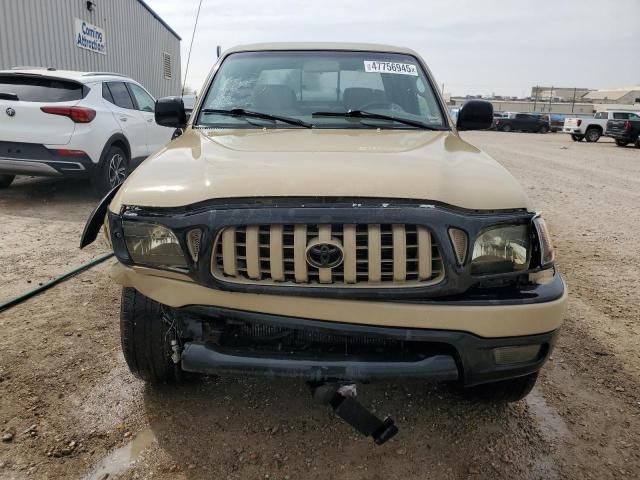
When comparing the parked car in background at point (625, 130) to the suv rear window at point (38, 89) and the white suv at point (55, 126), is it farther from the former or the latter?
the suv rear window at point (38, 89)

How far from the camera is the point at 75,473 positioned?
2150mm

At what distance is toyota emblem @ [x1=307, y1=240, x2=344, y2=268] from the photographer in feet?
6.19

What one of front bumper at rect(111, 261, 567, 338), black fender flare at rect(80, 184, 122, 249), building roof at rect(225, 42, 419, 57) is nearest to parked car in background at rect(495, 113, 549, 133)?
building roof at rect(225, 42, 419, 57)

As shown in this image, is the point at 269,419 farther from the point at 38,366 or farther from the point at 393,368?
the point at 38,366

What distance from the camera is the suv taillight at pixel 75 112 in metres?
6.46

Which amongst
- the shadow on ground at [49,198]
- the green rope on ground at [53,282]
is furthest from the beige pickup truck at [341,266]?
the shadow on ground at [49,198]

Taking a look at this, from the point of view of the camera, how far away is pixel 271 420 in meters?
2.53

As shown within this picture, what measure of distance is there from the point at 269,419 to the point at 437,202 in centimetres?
134

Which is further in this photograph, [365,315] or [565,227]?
[565,227]

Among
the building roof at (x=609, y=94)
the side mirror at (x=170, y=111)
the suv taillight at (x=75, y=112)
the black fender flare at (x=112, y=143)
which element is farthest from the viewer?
the building roof at (x=609, y=94)

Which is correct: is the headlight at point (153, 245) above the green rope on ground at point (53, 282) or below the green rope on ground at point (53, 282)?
above

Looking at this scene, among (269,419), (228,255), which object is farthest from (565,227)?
(228,255)

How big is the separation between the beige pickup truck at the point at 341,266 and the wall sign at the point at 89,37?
45.7ft

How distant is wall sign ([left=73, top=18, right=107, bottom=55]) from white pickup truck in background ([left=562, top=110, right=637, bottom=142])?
2404cm
